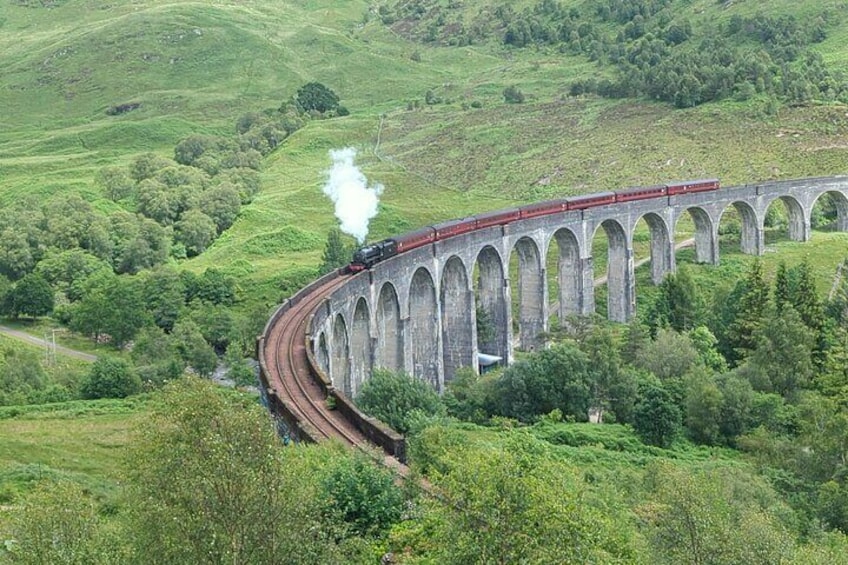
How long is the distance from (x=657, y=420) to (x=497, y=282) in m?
23.3

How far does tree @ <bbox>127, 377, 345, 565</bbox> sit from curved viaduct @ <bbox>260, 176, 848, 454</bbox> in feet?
60.8

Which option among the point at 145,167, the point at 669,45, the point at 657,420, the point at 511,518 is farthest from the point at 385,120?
the point at 511,518

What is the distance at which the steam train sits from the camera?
178 feet

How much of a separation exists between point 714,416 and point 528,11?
148812 mm

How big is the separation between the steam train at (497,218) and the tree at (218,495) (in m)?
33.9

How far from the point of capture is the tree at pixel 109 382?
174 feet

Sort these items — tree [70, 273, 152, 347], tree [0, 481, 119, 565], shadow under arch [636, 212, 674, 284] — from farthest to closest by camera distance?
shadow under arch [636, 212, 674, 284]
tree [70, 273, 152, 347]
tree [0, 481, 119, 565]

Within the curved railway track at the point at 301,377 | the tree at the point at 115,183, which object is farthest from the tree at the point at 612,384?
the tree at the point at 115,183

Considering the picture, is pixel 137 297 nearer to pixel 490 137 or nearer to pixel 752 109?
pixel 490 137

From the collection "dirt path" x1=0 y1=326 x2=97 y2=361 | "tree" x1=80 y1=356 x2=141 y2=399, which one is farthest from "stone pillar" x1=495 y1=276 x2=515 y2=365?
"dirt path" x1=0 y1=326 x2=97 y2=361

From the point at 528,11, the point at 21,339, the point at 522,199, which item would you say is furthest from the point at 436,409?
the point at 528,11

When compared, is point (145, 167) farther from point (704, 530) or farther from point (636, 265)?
point (704, 530)

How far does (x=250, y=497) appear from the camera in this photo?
703 inches

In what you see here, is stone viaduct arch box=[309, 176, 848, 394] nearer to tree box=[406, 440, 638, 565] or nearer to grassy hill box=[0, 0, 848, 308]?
grassy hill box=[0, 0, 848, 308]
